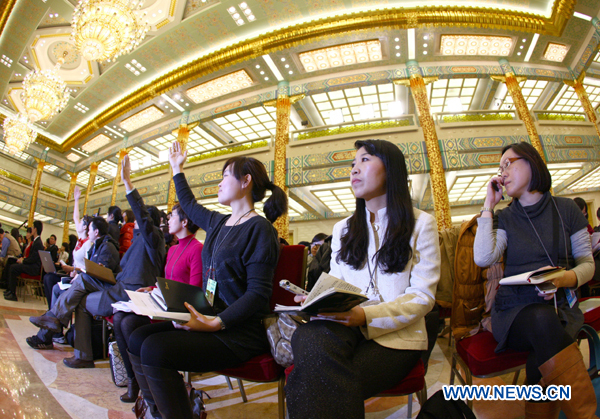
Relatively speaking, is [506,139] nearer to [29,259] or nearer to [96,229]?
[96,229]

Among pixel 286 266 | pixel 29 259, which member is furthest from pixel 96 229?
pixel 29 259

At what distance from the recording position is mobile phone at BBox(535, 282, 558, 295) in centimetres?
105

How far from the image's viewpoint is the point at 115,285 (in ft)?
6.79

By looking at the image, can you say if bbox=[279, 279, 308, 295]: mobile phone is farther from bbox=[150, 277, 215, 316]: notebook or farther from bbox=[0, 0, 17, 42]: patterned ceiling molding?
bbox=[0, 0, 17, 42]: patterned ceiling molding

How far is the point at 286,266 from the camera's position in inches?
56.4

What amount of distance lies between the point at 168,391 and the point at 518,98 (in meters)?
10.5

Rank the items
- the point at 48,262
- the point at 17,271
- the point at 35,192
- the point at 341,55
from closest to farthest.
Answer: the point at 48,262
the point at 17,271
the point at 341,55
the point at 35,192

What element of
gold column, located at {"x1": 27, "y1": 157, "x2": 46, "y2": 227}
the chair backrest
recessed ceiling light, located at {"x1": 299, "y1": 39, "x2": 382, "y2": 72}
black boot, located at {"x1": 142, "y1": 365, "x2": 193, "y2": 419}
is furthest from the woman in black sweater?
gold column, located at {"x1": 27, "y1": 157, "x2": 46, "y2": 227}

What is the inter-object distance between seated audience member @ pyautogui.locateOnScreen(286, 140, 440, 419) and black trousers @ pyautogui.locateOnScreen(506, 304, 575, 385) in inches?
15.0

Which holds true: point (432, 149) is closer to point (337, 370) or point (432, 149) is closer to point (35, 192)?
point (337, 370)

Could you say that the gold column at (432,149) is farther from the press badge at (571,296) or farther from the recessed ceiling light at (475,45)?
the press badge at (571,296)

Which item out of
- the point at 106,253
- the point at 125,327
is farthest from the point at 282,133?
the point at 125,327

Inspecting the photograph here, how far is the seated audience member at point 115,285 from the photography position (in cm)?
197

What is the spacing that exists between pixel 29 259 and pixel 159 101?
6.54 metres
